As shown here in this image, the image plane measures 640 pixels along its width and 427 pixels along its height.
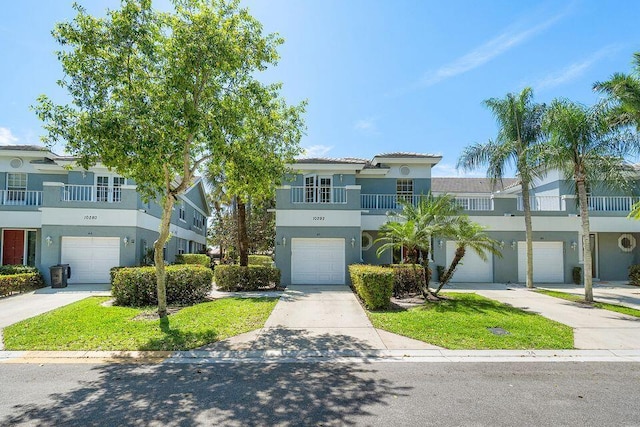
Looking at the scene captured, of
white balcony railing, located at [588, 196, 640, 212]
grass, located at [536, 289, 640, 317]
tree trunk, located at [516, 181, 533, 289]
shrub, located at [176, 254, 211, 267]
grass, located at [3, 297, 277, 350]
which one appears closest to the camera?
grass, located at [3, 297, 277, 350]

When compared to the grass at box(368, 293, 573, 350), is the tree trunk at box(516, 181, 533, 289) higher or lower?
higher

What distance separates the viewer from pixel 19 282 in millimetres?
15336

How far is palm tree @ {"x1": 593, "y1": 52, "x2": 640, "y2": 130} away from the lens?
1240cm

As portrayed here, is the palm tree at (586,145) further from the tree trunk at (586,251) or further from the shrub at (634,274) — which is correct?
the shrub at (634,274)

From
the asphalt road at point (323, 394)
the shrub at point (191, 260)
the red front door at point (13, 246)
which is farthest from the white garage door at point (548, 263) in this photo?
the red front door at point (13, 246)

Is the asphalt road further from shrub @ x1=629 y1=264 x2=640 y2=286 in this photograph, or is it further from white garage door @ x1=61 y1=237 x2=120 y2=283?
shrub @ x1=629 y1=264 x2=640 y2=286

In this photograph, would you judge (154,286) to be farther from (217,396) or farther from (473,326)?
(473,326)

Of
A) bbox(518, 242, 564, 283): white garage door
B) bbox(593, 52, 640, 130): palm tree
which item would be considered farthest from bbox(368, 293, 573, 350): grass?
bbox(518, 242, 564, 283): white garage door

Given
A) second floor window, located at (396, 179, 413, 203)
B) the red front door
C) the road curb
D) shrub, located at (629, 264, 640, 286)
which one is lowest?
the road curb

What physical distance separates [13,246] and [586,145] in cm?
2588

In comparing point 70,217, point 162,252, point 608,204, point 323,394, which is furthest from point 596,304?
point 70,217

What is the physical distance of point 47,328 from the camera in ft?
30.4

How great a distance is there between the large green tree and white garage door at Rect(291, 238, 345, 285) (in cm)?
888

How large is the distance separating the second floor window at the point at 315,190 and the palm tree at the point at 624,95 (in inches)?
440
